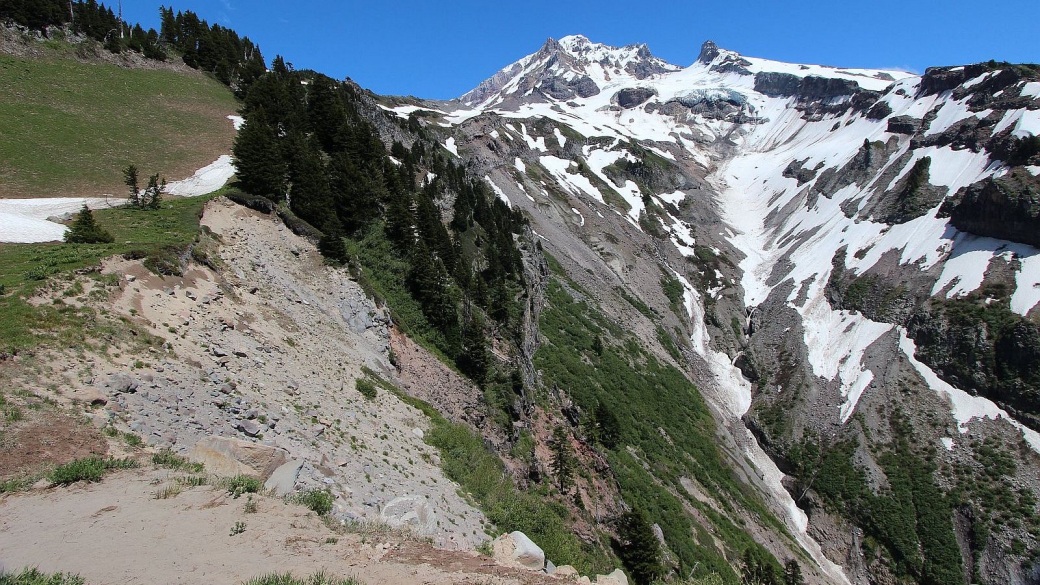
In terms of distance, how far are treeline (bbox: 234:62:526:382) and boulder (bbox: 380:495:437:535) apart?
1328cm

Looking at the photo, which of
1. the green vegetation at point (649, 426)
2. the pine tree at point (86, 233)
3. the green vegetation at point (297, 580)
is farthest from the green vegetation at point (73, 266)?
the green vegetation at point (649, 426)

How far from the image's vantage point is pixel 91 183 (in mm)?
25453

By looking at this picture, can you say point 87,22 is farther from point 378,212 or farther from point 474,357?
point 474,357

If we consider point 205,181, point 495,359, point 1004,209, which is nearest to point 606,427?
point 495,359

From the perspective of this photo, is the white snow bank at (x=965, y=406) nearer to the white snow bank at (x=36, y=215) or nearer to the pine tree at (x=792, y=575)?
the pine tree at (x=792, y=575)

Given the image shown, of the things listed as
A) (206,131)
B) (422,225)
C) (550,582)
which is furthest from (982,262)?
(206,131)

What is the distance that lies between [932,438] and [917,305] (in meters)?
23.3

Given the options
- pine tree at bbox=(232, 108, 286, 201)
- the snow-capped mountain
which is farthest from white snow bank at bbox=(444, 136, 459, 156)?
pine tree at bbox=(232, 108, 286, 201)

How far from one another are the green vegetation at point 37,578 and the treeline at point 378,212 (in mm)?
19288

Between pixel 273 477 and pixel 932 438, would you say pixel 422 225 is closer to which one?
pixel 273 477

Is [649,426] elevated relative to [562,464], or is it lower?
elevated

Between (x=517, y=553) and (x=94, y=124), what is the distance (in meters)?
42.4

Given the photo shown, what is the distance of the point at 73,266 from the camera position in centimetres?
1313

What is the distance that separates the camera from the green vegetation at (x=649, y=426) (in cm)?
3284
